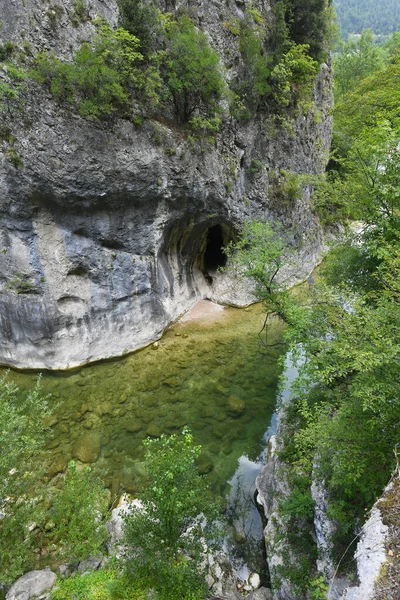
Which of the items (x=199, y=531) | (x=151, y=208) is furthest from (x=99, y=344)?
(x=199, y=531)

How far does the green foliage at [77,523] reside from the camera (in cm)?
661

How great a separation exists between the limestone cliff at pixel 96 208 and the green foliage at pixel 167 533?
876 cm

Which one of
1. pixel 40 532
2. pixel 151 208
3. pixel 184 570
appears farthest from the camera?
pixel 151 208

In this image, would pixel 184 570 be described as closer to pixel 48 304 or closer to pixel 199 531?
pixel 199 531

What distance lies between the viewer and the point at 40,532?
24.3 feet

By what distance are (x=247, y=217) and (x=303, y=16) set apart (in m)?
10.9

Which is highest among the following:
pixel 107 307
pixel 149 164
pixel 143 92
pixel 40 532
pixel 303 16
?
pixel 303 16

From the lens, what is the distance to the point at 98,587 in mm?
5652

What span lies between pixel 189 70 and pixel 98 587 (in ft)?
52.1

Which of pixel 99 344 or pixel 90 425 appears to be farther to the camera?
pixel 99 344

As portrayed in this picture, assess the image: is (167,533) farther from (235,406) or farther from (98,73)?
(98,73)

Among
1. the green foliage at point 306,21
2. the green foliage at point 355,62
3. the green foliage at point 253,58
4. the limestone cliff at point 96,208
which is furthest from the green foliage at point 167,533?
the green foliage at point 355,62

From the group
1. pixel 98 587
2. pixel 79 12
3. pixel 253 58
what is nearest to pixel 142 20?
pixel 79 12

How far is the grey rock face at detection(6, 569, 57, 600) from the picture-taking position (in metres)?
5.78
